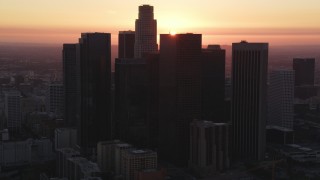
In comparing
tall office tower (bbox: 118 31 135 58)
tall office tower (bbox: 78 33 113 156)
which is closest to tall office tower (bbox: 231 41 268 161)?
tall office tower (bbox: 78 33 113 156)

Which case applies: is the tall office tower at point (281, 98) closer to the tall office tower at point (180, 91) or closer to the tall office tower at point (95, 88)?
the tall office tower at point (180, 91)

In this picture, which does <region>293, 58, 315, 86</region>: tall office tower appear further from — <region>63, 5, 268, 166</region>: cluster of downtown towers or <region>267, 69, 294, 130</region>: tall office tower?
<region>63, 5, 268, 166</region>: cluster of downtown towers

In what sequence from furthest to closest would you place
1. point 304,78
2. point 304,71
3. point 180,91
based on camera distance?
point 304,78, point 304,71, point 180,91

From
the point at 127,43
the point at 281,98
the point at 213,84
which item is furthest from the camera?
the point at 127,43

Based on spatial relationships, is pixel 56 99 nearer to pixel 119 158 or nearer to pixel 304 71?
pixel 119 158

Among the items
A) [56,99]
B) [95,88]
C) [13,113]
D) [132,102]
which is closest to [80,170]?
[132,102]

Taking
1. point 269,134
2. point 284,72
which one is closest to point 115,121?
point 269,134

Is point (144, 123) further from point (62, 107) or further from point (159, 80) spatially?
point (62, 107)
